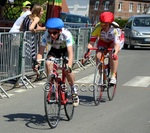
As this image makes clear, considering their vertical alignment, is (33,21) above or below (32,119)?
above

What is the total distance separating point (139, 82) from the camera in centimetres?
1212

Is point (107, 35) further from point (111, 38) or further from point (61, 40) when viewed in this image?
point (61, 40)

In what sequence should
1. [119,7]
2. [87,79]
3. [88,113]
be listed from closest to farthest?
[88,113]
[87,79]
[119,7]

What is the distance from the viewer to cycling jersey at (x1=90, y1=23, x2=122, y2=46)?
891 cm

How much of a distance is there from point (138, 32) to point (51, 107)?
1638cm

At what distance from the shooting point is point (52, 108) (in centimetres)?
698

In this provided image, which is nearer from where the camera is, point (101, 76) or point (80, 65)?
point (101, 76)

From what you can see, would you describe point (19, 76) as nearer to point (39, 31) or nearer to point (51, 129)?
point (39, 31)

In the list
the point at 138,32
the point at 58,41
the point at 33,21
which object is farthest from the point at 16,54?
the point at 138,32

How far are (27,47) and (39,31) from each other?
681mm

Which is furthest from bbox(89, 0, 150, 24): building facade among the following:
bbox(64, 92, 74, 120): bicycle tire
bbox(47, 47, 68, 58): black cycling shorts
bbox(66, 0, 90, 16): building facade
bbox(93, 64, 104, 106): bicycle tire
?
bbox(47, 47, 68, 58): black cycling shorts

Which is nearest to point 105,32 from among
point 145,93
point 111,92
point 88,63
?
point 111,92

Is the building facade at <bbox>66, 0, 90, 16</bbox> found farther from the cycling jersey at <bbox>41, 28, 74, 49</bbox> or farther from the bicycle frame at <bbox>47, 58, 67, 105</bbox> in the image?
the bicycle frame at <bbox>47, 58, 67, 105</bbox>

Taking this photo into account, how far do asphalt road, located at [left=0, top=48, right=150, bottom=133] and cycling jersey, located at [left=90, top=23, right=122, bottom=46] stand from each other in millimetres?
1278
